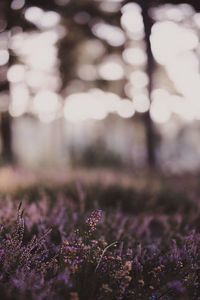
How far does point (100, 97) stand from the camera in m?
18.1

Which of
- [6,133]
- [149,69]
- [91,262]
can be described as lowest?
[6,133]

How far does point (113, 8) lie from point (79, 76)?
198 inches

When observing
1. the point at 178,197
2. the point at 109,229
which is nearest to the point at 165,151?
the point at 178,197

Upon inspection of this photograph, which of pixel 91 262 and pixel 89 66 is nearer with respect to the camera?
pixel 91 262

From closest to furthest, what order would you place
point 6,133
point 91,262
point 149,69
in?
point 91,262, point 149,69, point 6,133

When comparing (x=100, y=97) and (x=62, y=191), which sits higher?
(x=62, y=191)

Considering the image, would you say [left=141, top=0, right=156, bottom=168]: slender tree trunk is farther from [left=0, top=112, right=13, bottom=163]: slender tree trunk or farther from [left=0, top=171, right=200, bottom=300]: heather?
[left=0, top=171, right=200, bottom=300]: heather

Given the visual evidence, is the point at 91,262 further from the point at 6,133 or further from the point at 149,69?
the point at 6,133

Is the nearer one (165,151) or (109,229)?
(109,229)

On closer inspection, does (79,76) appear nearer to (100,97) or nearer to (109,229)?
(100,97)

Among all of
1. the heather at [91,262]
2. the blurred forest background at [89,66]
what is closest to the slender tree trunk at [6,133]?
the blurred forest background at [89,66]

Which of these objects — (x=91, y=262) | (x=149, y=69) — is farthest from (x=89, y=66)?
(x=91, y=262)

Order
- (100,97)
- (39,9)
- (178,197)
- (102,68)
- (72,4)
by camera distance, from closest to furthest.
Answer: (178,197) → (39,9) → (72,4) → (102,68) → (100,97)

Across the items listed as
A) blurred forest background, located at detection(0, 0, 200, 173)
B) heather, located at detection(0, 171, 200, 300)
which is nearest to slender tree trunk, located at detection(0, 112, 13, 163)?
blurred forest background, located at detection(0, 0, 200, 173)
